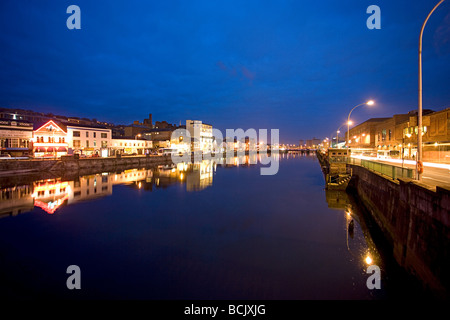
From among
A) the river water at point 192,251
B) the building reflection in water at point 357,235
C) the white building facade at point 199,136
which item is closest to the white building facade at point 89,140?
the river water at point 192,251

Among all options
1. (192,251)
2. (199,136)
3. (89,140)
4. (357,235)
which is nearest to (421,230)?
(357,235)

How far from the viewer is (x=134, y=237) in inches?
596

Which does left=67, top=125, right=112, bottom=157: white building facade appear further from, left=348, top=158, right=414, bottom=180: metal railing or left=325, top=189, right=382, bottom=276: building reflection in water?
left=348, top=158, right=414, bottom=180: metal railing

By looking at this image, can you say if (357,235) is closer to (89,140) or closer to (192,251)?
(192,251)

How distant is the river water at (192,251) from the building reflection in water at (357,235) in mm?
77

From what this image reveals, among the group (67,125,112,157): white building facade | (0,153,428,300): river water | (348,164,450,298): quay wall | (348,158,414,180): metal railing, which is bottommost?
(0,153,428,300): river water

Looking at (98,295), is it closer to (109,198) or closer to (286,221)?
(286,221)

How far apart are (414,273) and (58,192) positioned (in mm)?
36934

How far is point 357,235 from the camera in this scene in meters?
15.1

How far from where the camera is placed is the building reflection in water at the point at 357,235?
1191cm

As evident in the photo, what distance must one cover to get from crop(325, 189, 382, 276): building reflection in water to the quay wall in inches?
42.2

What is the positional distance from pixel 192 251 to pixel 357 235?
37.3 feet

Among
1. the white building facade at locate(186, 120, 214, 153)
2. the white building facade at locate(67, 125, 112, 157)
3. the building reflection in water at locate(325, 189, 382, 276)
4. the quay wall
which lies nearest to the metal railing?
the quay wall

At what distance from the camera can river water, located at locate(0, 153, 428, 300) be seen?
9.40 metres
